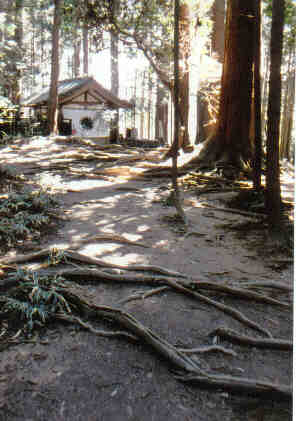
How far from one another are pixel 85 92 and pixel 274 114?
2159 centimetres

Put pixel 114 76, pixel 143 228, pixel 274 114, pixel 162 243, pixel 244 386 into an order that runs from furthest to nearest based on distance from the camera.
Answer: pixel 114 76 < pixel 143 228 < pixel 162 243 < pixel 274 114 < pixel 244 386

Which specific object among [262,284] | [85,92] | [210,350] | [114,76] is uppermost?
[114,76]

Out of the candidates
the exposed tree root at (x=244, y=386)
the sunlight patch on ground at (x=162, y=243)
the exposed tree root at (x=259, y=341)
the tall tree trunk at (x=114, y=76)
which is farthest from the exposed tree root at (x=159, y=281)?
the tall tree trunk at (x=114, y=76)

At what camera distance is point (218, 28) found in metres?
20.3

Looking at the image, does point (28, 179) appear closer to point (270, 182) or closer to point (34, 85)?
point (270, 182)

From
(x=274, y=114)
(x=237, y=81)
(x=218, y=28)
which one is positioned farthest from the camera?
(x=218, y=28)

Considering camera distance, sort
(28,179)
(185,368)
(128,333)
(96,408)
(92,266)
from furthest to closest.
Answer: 1. (28,179)
2. (92,266)
3. (128,333)
4. (185,368)
5. (96,408)

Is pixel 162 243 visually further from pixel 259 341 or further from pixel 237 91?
pixel 237 91

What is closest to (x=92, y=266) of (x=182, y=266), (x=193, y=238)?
(x=182, y=266)

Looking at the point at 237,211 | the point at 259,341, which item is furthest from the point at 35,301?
the point at 237,211

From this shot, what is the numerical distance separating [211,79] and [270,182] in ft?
30.0

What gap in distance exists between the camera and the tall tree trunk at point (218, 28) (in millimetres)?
20250

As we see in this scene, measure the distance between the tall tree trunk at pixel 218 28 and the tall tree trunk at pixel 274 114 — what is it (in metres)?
16.0

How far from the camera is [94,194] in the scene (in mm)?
9211
